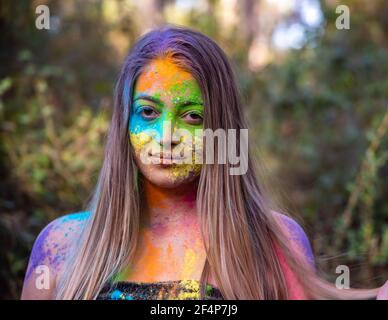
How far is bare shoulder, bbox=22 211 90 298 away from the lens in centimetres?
241

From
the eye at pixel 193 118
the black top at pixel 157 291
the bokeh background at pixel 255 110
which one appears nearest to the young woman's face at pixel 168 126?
the eye at pixel 193 118

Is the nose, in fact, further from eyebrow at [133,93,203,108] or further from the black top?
the black top

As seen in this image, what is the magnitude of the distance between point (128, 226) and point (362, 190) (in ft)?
7.60

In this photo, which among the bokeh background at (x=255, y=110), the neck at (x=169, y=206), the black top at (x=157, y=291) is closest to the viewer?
the black top at (x=157, y=291)

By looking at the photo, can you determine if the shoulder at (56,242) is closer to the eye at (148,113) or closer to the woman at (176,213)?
the woman at (176,213)

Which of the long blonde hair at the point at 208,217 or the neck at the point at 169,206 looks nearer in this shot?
the long blonde hair at the point at 208,217

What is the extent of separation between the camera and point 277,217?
8.07 feet

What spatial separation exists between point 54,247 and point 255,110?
3.64m

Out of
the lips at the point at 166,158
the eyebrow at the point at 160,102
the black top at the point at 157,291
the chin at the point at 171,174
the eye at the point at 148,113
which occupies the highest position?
the eyebrow at the point at 160,102

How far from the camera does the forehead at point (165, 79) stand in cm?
228

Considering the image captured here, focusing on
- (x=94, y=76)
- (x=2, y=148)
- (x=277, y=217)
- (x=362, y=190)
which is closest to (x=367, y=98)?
(x=362, y=190)

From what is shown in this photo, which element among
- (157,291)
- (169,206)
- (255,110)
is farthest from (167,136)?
(255,110)

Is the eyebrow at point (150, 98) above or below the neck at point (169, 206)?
above

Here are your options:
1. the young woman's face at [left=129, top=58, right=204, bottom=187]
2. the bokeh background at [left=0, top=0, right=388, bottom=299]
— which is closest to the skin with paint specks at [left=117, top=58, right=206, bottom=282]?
the young woman's face at [left=129, top=58, right=204, bottom=187]
